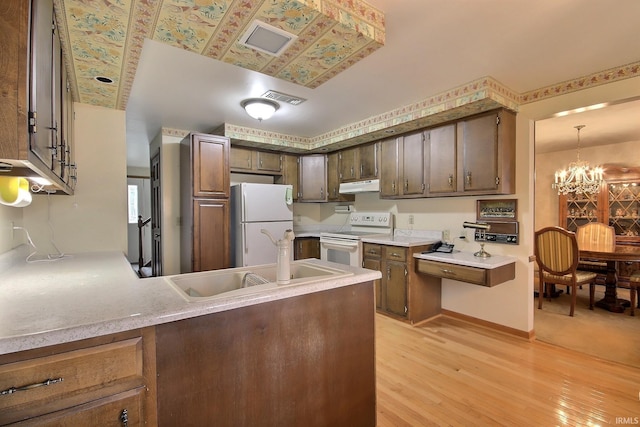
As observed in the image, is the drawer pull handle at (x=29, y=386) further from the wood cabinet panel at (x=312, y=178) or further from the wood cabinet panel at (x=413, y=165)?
the wood cabinet panel at (x=312, y=178)

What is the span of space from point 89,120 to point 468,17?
304 cm

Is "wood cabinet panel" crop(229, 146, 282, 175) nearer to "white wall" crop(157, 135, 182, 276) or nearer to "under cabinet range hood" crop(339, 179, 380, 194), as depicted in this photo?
"white wall" crop(157, 135, 182, 276)

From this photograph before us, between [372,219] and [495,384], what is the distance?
2505 millimetres

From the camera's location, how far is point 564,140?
4703 millimetres

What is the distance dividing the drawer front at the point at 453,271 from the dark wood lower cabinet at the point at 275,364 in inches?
62.5

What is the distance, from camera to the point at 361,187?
4.11m

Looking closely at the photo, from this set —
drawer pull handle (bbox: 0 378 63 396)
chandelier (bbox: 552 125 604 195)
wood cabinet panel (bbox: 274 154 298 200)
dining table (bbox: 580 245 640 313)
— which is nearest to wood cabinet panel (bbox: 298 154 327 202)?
wood cabinet panel (bbox: 274 154 298 200)

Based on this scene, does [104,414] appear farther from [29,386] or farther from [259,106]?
[259,106]

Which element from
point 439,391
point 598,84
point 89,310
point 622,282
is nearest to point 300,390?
point 89,310

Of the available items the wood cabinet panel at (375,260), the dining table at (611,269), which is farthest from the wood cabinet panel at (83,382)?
the dining table at (611,269)

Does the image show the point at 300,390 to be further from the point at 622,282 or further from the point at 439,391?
the point at 622,282

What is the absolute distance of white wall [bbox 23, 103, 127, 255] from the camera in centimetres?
245

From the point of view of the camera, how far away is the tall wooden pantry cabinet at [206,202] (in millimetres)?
3471

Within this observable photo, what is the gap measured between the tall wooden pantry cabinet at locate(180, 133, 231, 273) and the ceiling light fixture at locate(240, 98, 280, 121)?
78cm
